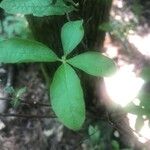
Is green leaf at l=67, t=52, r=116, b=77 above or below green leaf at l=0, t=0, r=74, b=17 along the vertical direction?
below

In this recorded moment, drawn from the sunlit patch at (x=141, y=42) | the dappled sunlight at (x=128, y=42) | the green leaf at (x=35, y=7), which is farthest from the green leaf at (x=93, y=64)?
the sunlit patch at (x=141, y=42)

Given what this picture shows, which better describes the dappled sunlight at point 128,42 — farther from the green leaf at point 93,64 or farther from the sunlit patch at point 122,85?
the green leaf at point 93,64

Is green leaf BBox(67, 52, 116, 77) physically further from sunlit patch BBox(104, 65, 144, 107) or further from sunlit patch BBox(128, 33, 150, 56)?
sunlit patch BBox(128, 33, 150, 56)

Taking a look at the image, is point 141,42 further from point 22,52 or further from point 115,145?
point 22,52

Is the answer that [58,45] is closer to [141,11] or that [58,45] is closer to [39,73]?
[39,73]

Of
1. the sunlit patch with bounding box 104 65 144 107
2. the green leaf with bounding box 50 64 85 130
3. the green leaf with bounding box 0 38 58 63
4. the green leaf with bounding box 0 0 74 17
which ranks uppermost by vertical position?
the green leaf with bounding box 0 0 74 17

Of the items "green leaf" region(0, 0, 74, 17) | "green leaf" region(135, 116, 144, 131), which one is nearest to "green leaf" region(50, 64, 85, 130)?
"green leaf" region(0, 0, 74, 17)
